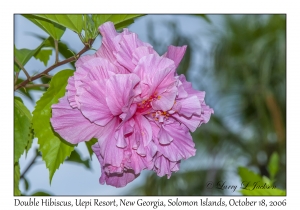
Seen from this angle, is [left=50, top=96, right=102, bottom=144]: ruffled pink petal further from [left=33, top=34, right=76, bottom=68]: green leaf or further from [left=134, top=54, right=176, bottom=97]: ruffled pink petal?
[left=33, top=34, right=76, bottom=68]: green leaf

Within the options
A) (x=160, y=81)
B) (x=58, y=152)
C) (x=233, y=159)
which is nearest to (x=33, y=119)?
(x=58, y=152)

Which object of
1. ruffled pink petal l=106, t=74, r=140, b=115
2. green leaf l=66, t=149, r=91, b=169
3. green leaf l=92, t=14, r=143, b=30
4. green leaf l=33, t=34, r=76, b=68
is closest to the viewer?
ruffled pink petal l=106, t=74, r=140, b=115

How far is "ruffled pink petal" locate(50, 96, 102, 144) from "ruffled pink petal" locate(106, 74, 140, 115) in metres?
0.04

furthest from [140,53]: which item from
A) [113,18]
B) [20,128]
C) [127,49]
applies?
[20,128]

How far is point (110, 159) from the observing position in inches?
24.5

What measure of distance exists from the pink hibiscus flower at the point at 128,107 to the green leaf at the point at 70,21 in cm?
7

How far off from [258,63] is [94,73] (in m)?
→ 7.67

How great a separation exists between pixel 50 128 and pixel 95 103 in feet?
0.38

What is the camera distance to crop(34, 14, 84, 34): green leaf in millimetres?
685

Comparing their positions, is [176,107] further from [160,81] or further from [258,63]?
[258,63]

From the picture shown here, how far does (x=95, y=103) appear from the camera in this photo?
61 cm

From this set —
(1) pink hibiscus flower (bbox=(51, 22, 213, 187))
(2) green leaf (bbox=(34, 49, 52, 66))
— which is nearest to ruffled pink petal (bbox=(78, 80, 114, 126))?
(1) pink hibiscus flower (bbox=(51, 22, 213, 187))

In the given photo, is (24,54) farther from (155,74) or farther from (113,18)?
(155,74)

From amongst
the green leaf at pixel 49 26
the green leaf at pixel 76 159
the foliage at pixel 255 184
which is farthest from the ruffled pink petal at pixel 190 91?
the green leaf at pixel 76 159
